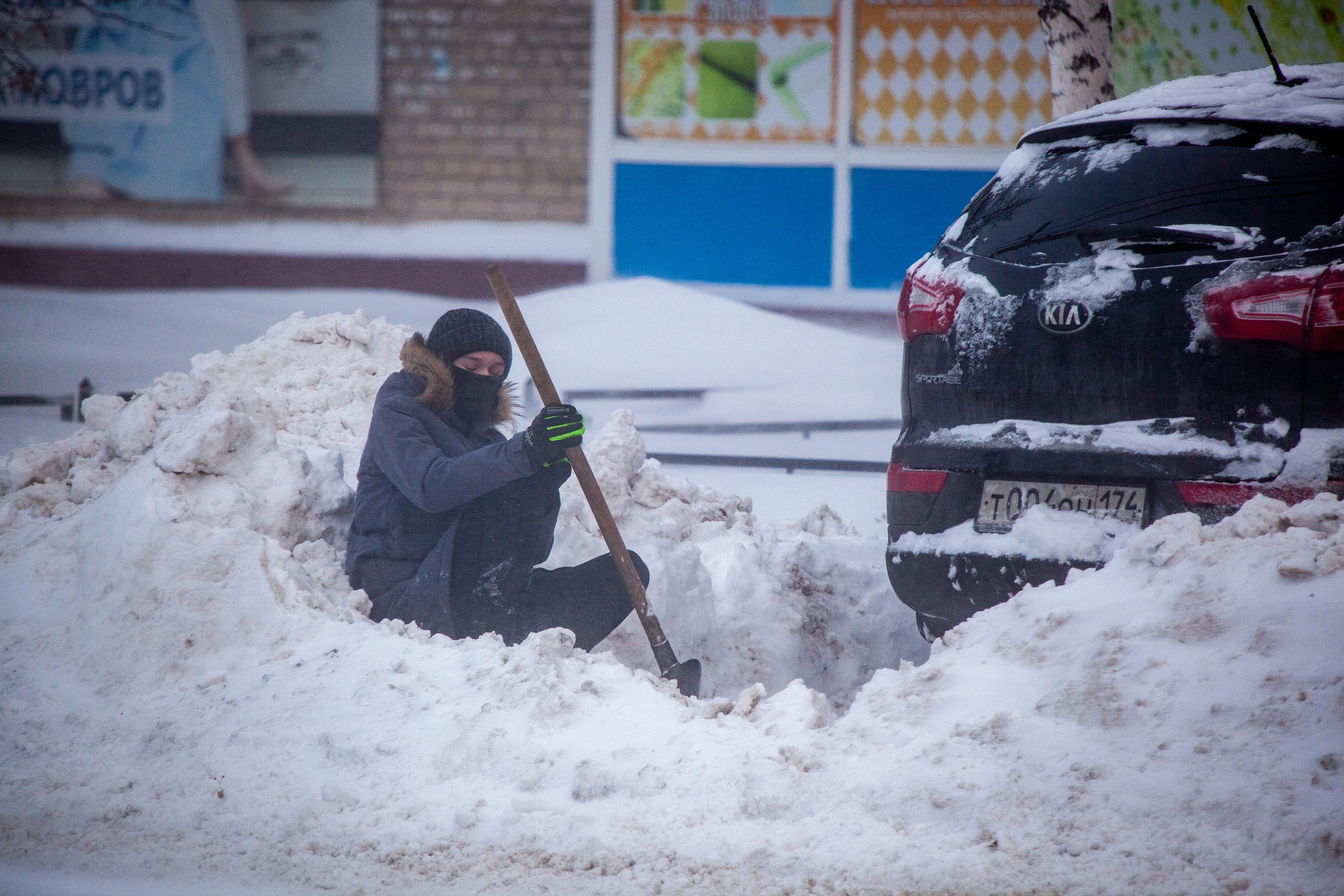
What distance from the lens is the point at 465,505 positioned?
329cm

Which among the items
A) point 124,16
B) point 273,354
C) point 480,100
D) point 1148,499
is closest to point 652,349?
point 480,100

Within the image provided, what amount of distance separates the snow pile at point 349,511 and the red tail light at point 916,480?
109 cm

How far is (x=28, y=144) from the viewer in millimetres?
11602

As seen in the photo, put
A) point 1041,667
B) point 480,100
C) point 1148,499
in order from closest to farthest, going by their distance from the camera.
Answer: point 1041,667 → point 1148,499 → point 480,100

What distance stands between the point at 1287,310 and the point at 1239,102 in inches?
27.0

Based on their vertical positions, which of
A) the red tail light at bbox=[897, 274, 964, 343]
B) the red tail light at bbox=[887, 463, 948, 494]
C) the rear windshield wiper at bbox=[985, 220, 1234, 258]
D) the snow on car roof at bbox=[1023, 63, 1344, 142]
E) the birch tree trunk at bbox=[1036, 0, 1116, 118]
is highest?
the birch tree trunk at bbox=[1036, 0, 1116, 118]

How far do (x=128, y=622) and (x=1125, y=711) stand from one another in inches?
101

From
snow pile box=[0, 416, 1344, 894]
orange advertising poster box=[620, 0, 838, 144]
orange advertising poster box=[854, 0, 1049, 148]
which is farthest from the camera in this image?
orange advertising poster box=[620, 0, 838, 144]

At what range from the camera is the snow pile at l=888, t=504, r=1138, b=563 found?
9.07 feet

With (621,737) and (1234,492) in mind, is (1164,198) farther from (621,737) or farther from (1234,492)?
(621,737)

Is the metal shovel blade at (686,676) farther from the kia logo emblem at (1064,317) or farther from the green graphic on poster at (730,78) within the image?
the green graphic on poster at (730,78)

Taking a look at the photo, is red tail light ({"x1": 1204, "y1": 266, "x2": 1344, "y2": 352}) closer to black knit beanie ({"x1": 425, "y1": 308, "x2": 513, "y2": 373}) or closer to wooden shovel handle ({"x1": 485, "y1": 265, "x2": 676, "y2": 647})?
wooden shovel handle ({"x1": 485, "y1": 265, "x2": 676, "y2": 647})

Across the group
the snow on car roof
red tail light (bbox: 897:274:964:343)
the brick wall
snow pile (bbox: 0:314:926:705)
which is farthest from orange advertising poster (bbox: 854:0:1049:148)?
red tail light (bbox: 897:274:964:343)

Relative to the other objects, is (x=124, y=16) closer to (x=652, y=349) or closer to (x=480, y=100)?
(x=480, y=100)
